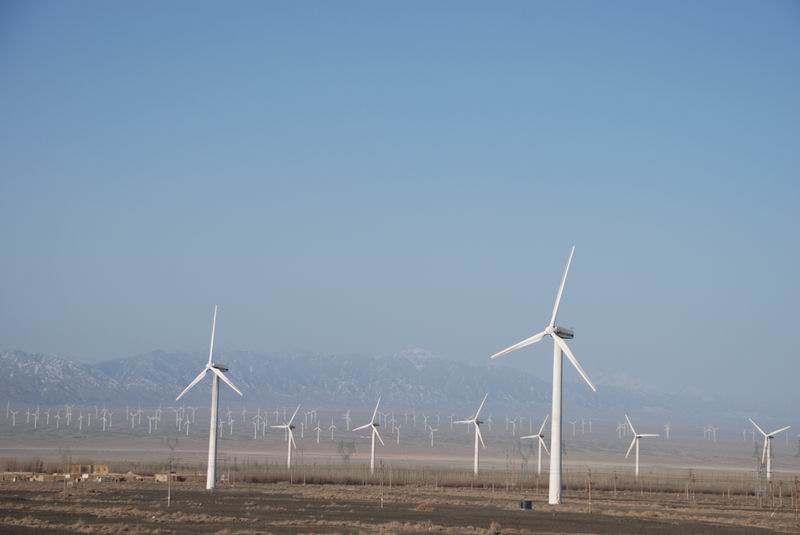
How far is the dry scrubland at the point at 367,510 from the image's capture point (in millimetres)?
52562

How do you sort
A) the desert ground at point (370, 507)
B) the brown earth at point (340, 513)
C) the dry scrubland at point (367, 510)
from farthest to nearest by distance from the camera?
the desert ground at point (370, 507)
the dry scrubland at point (367, 510)
the brown earth at point (340, 513)

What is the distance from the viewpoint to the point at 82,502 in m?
66.6

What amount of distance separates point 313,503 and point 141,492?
14.3 metres

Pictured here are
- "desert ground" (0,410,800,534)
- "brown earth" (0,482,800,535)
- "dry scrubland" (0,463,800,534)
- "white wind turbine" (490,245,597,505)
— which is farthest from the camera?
"white wind turbine" (490,245,597,505)

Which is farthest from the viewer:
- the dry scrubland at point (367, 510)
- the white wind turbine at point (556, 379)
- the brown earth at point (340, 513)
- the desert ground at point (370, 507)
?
the white wind turbine at point (556, 379)

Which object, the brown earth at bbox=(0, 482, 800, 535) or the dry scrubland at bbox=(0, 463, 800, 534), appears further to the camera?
the dry scrubland at bbox=(0, 463, 800, 534)

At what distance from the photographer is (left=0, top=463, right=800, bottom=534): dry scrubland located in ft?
172

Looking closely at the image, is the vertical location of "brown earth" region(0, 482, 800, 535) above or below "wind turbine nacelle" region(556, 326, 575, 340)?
below

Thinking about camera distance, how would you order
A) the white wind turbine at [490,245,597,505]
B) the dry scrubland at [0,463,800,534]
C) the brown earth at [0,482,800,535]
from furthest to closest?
the white wind turbine at [490,245,597,505], the dry scrubland at [0,463,800,534], the brown earth at [0,482,800,535]

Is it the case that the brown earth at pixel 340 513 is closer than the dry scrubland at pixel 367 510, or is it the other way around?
the brown earth at pixel 340 513

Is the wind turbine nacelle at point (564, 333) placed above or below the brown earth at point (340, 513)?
above

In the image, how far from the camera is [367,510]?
6475cm

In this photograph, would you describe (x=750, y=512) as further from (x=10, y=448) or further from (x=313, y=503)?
(x=10, y=448)

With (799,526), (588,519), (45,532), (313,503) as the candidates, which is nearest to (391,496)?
(313,503)
